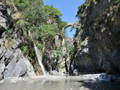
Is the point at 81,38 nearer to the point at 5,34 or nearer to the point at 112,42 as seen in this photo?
the point at 112,42

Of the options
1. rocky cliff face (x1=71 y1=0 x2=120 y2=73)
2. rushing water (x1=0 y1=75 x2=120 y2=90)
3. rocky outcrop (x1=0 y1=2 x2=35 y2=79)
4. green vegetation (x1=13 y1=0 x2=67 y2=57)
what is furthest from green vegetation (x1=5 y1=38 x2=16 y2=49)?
rocky cliff face (x1=71 y1=0 x2=120 y2=73)

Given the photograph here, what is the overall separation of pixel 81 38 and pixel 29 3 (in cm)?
1295

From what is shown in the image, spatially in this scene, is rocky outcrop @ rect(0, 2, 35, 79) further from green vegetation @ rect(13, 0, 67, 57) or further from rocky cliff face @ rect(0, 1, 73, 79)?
green vegetation @ rect(13, 0, 67, 57)

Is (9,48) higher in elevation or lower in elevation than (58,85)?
higher

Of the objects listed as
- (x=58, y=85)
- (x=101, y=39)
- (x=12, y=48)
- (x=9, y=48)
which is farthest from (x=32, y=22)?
(x=58, y=85)

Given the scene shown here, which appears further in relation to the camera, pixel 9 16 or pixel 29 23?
pixel 29 23

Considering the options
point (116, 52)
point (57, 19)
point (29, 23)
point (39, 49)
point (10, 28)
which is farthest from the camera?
point (57, 19)

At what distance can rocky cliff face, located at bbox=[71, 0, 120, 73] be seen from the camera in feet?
35.7

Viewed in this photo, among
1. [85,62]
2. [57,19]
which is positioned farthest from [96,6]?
[57,19]

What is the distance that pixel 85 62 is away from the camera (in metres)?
20.2

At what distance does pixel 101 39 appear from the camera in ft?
48.9

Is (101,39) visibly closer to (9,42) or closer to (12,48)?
(12,48)

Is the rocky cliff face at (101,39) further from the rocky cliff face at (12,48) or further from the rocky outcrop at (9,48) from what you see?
the rocky outcrop at (9,48)

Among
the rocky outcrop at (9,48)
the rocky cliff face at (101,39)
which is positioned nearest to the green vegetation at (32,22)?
the rocky outcrop at (9,48)
